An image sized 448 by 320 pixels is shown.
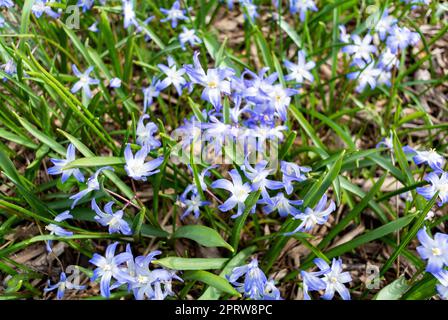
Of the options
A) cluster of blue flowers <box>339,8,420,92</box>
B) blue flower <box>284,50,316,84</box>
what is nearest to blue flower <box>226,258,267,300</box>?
blue flower <box>284,50,316,84</box>

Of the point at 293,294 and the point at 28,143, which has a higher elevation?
the point at 28,143

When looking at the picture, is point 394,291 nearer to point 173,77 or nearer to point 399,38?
point 399,38

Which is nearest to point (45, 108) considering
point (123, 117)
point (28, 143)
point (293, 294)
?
point (28, 143)

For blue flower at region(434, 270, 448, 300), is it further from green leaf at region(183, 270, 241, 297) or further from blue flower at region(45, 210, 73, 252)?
blue flower at region(45, 210, 73, 252)

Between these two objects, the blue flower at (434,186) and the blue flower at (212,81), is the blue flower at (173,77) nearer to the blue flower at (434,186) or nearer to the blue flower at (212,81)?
the blue flower at (212,81)

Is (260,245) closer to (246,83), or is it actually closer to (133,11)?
(246,83)
